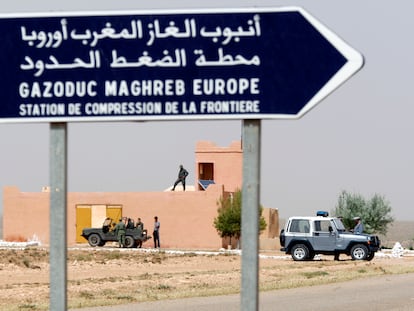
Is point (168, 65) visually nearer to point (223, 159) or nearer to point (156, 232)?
point (156, 232)

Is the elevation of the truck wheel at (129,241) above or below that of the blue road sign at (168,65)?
below

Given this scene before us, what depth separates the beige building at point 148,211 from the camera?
5469 centimetres

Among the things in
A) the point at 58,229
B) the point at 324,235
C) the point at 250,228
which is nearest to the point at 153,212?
the point at 324,235

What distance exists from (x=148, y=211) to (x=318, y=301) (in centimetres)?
3536

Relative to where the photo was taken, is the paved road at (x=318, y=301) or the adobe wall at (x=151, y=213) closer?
the paved road at (x=318, y=301)

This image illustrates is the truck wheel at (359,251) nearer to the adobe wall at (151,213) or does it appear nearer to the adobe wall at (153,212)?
the adobe wall at (151,213)

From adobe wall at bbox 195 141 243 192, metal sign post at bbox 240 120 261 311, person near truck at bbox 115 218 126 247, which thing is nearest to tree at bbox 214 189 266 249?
adobe wall at bbox 195 141 243 192

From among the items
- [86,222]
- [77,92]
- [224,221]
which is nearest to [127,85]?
[77,92]

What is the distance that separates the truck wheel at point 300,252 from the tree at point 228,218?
14.4 meters

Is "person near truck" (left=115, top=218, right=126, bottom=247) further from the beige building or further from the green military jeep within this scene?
the beige building

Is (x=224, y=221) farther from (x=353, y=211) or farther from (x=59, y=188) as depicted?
(x=59, y=188)

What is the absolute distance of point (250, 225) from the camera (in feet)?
23.0

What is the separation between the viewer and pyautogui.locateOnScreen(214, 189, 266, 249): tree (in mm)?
52750

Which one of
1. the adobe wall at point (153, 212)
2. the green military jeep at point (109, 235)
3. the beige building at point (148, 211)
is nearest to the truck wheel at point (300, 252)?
the green military jeep at point (109, 235)
